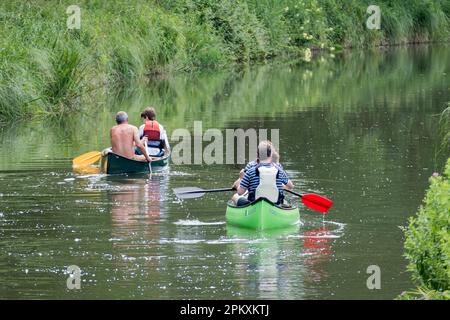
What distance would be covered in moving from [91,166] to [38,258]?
24.4 ft

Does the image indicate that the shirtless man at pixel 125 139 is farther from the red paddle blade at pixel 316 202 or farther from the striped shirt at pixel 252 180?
the striped shirt at pixel 252 180

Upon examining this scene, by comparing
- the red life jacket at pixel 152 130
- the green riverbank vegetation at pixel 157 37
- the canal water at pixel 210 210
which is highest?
the green riverbank vegetation at pixel 157 37

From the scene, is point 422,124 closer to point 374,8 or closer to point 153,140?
point 153,140

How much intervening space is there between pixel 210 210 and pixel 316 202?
1692 mm

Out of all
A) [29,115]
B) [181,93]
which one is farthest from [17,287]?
[181,93]

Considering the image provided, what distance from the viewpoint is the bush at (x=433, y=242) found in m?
10.5

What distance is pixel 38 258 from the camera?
47.0 feet

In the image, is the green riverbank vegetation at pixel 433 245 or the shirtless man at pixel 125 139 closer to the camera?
the green riverbank vegetation at pixel 433 245

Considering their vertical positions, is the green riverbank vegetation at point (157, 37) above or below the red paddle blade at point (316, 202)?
above

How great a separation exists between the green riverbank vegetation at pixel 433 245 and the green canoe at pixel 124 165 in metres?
10.5

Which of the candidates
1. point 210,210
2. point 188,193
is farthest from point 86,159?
point 210,210

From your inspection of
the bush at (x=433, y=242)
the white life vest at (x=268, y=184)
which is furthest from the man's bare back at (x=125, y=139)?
the bush at (x=433, y=242)

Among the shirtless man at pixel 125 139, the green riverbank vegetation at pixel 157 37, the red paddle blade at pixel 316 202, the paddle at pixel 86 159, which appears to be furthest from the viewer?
the green riverbank vegetation at pixel 157 37

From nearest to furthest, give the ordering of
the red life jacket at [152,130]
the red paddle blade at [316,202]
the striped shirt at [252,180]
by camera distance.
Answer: the striped shirt at [252,180]
the red paddle blade at [316,202]
the red life jacket at [152,130]
